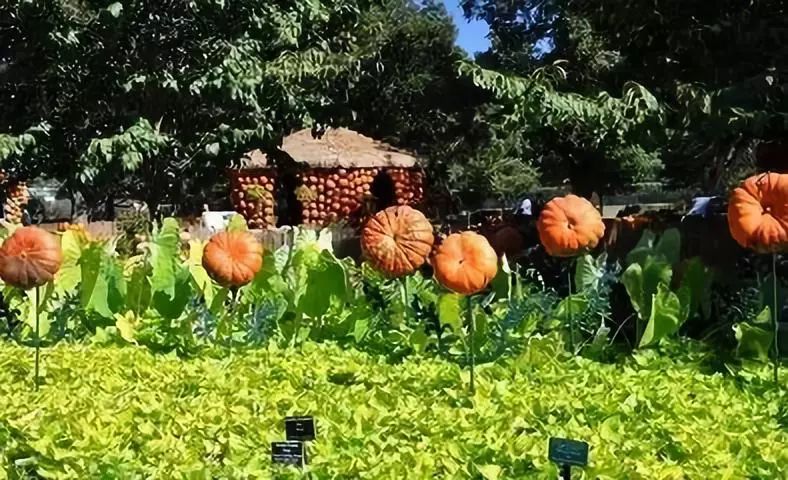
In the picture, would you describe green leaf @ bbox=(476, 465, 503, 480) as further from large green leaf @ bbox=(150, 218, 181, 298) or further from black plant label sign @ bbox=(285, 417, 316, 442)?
large green leaf @ bbox=(150, 218, 181, 298)

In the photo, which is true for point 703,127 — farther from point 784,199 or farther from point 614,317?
point 784,199

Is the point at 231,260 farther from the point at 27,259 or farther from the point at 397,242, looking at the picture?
the point at 27,259

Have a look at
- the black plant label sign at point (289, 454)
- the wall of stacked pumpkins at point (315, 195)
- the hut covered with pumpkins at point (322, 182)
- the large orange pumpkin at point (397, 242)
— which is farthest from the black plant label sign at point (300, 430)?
the wall of stacked pumpkins at point (315, 195)

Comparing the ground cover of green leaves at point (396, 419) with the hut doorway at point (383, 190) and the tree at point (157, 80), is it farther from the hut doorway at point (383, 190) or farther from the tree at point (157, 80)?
the hut doorway at point (383, 190)

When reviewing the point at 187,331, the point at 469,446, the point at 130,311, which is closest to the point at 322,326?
the point at 187,331

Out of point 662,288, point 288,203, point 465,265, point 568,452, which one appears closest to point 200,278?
point 465,265

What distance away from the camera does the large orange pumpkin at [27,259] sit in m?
4.27

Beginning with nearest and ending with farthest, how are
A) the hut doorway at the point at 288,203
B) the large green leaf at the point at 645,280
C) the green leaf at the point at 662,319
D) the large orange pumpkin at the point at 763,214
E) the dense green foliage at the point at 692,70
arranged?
the large orange pumpkin at the point at 763,214 < the green leaf at the point at 662,319 < the large green leaf at the point at 645,280 < the dense green foliage at the point at 692,70 < the hut doorway at the point at 288,203

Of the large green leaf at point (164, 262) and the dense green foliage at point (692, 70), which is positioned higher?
the dense green foliage at point (692, 70)

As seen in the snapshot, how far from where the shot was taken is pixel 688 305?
4664mm

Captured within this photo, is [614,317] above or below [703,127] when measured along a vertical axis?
below

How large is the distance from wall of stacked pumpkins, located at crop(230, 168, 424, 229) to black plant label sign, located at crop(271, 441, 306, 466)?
1345 cm

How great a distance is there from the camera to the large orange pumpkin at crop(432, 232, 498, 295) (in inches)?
160

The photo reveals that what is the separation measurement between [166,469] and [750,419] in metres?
1.67
